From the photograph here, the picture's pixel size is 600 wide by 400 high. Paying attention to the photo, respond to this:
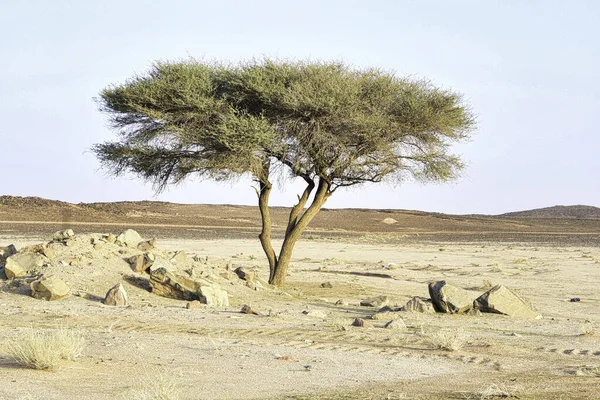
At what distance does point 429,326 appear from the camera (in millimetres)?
14008

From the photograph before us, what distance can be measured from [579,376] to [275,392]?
3.66 metres

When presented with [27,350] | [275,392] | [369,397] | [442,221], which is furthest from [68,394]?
[442,221]

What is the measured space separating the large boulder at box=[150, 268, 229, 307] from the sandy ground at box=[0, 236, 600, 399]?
15.4 inches

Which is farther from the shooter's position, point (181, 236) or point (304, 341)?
point (181, 236)

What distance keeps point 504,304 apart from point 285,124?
28.5ft

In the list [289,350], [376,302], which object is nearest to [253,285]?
[376,302]

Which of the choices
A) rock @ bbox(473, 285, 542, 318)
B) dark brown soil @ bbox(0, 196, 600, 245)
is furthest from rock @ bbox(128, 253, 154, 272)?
dark brown soil @ bbox(0, 196, 600, 245)

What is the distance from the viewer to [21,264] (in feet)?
59.6

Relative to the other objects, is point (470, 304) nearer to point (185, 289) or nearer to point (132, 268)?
point (185, 289)

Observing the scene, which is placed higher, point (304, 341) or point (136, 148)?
point (136, 148)

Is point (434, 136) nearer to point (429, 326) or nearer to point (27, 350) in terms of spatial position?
point (429, 326)

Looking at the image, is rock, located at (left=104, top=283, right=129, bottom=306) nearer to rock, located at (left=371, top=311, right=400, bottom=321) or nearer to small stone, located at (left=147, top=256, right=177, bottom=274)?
small stone, located at (left=147, top=256, right=177, bottom=274)

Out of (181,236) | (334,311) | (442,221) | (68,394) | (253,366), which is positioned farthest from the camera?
(442,221)

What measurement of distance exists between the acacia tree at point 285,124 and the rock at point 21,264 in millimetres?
5471
